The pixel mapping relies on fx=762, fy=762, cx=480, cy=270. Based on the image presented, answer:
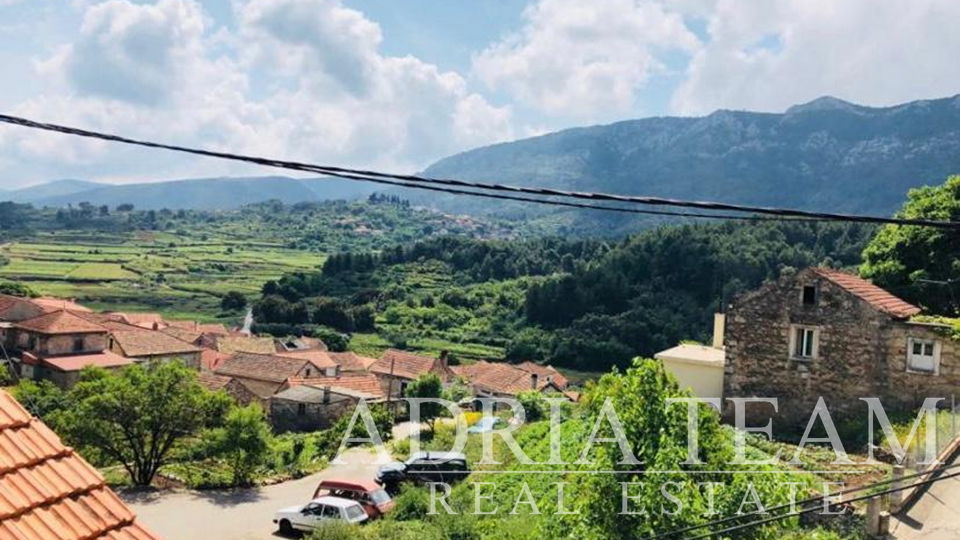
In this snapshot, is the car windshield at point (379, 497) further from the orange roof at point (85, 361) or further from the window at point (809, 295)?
the orange roof at point (85, 361)

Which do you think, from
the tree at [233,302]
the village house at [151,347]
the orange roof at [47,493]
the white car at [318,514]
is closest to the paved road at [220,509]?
the white car at [318,514]

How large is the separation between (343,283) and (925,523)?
95239 mm

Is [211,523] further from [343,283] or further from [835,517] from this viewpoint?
[343,283]

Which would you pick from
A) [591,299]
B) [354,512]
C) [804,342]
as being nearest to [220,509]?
[354,512]

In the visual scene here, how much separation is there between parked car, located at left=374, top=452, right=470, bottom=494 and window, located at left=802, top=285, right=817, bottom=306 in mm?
9137

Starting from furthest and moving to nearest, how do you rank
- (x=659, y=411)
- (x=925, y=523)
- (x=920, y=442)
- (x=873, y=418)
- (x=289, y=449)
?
(x=289, y=449)
(x=873, y=418)
(x=920, y=442)
(x=925, y=523)
(x=659, y=411)

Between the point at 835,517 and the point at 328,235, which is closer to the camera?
the point at 835,517

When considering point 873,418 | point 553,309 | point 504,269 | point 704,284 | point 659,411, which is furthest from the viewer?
point 504,269

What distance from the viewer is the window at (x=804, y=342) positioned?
17.0 meters

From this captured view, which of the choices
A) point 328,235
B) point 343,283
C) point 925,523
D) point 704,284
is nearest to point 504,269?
point 343,283

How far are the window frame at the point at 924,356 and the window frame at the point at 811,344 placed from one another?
1.76m

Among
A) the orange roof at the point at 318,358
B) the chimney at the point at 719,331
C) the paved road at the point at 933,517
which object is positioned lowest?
the orange roof at the point at 318,358

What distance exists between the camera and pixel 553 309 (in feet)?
266

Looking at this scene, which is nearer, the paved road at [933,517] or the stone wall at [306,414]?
the paved road at [933,517]
